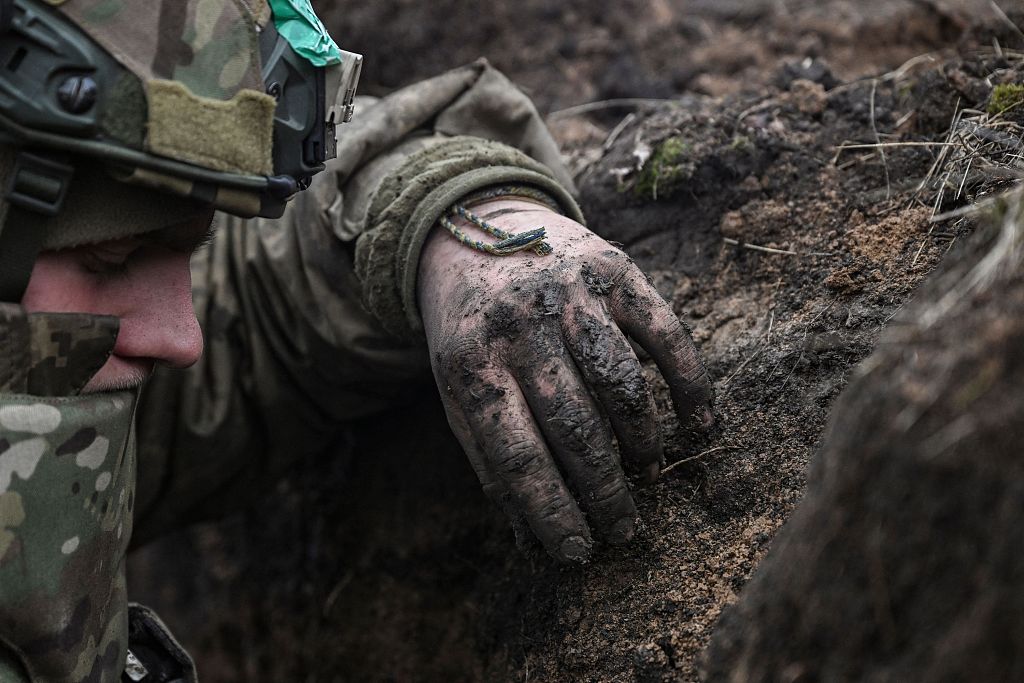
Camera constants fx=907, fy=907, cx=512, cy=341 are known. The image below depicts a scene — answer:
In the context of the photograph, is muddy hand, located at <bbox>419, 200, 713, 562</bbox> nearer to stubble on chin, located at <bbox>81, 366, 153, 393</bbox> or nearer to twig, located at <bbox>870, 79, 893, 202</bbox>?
stubble on chin, located at <bbox>81, 366, 153, 393</bbox>

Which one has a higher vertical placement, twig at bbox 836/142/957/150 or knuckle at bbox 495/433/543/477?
twig at bbox 836/142/957/150

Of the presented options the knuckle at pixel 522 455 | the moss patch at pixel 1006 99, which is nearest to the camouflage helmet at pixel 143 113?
the knuckle at pixel 522 455

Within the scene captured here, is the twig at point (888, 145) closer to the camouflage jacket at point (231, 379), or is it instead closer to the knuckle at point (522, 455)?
the camouflage jacket at point (231, 379)

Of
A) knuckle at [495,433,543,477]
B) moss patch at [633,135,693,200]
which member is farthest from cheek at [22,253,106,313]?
moss patch at [633,135,693,200]

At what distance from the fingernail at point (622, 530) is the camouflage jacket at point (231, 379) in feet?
1.86

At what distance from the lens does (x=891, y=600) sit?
796 millimetres

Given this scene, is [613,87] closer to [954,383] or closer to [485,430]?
[485,430]

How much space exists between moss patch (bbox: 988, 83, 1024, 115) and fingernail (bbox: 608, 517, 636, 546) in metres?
0.93

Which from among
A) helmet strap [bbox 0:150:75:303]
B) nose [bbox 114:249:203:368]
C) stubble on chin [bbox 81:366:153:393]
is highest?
helmet strap [bbox 0:150:75:303]

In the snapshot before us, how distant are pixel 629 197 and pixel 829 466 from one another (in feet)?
3.77

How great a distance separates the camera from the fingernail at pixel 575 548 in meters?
1.25

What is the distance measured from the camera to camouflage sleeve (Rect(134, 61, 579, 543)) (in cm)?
176

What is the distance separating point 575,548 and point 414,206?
0.70 meters

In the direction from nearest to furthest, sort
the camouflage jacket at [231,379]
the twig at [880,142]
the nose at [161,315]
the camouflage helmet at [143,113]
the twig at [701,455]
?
the camouflage helmet at [143,113] < the camouflage jacket at [231,379] < the nose at [161,315] < the twig at [701,455] < the twig at [880,142]
